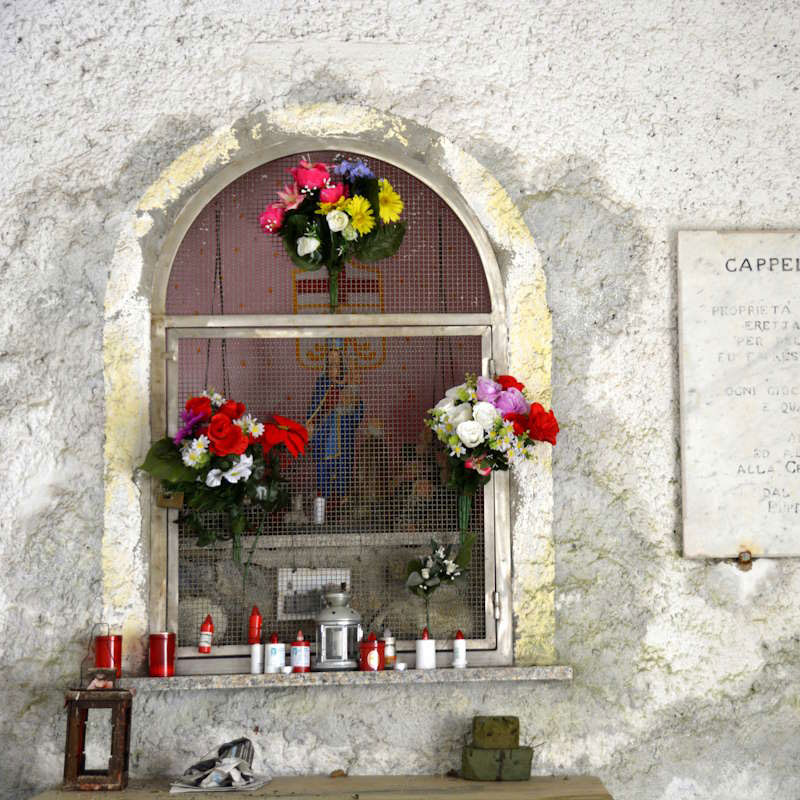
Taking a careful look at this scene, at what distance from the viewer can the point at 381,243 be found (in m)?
3.44

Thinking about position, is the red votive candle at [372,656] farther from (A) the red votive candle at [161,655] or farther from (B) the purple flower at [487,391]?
(B) the purple flower at [487,391]

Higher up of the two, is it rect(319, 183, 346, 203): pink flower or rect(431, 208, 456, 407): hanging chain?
rect(319, 183, 346, 203): pink flower

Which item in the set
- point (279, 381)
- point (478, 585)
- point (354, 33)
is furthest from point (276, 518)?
point (354, 33)

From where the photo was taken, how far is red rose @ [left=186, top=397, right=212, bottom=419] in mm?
3221

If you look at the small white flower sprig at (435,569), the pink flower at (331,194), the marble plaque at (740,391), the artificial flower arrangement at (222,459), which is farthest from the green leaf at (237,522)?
the marble plaque at (740,391)

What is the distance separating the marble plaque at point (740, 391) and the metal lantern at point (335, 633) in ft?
3.58

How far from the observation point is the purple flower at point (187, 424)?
3.21 meters

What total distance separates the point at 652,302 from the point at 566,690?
1.27 meters

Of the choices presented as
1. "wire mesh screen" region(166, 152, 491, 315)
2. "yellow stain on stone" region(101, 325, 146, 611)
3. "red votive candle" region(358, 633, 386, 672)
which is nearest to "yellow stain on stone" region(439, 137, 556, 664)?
"wire mesh screen" region(166, 152, 491, 315)

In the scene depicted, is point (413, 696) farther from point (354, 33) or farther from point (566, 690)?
point (354, 33)

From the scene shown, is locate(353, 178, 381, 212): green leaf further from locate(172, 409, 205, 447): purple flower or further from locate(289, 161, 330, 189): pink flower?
locate(172, 409, 205, 447): purple flower

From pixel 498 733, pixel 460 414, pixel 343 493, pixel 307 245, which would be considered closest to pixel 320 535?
pixel 343 493

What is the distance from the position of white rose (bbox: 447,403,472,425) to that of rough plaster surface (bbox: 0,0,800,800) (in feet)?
1.18

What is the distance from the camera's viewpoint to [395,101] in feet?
11.6
